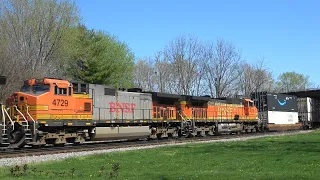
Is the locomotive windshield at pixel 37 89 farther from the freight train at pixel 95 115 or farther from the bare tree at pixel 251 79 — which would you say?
the bare tree at pixel 251 79

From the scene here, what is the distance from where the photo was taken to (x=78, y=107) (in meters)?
23.3

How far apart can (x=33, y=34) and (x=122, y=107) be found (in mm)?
18475

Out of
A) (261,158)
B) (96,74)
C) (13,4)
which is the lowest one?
(261,158)

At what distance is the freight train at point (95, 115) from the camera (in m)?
20.8

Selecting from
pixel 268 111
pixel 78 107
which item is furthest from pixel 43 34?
pixel 268 111

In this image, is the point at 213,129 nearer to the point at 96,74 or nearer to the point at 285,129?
the point at 285,129

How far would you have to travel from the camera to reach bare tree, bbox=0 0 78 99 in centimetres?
3697

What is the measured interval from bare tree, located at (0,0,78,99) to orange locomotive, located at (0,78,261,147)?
12981mm

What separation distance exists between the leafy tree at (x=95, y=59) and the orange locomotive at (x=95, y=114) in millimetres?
16242

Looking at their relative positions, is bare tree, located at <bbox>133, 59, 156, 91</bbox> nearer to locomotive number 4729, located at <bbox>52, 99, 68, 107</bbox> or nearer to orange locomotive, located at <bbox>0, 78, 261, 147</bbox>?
orange locomotive, located at <bbox>0, 78, 261, 147</bbox>

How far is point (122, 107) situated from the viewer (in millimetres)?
26828

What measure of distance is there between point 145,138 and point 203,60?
1648 inches

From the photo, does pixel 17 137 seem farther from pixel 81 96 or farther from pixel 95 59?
pixel 95 59

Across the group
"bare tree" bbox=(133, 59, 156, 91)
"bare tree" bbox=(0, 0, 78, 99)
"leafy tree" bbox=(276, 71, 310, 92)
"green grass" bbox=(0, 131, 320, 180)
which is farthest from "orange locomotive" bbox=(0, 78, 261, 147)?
"leafy tree" bbox=(276, 71, 310, 92)
